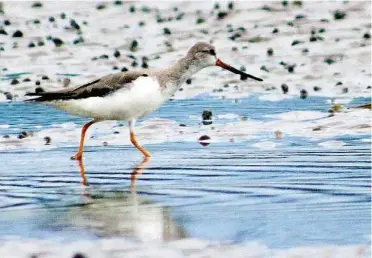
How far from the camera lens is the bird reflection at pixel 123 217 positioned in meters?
7.60

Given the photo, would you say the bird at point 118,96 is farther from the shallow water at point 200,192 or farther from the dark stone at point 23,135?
the dark stone at point 23,135

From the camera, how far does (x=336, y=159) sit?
11.0 m

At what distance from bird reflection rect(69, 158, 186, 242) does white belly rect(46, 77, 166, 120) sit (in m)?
2.61

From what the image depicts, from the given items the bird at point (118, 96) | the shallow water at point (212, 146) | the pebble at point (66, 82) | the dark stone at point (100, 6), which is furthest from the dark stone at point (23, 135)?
the dark stone at point (100, 6)

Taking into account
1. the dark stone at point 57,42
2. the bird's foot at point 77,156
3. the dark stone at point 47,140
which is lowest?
the bird's foot at point 77,156

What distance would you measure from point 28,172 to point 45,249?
3.72 m

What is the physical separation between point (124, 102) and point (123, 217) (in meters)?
4.12

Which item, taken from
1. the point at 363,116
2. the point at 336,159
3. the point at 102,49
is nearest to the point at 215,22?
the point at 102,49

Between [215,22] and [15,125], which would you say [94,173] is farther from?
[215,22]

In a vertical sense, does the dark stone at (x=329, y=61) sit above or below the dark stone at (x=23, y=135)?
above

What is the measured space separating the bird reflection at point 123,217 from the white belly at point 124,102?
2610 mm

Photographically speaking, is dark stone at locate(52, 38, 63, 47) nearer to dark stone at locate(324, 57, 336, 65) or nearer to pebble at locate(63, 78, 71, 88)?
pebble at locate(63, 78, 71, 88)

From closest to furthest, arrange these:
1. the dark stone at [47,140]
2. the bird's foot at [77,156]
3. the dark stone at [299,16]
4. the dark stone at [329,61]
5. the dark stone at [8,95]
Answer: the bird's foot at [77,156], the dark stone at [47,140], the dark stone at [8,95], the dark stone at [329,61], the dark stone at [299,16]

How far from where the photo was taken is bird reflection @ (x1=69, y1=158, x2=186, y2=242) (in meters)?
7.60
